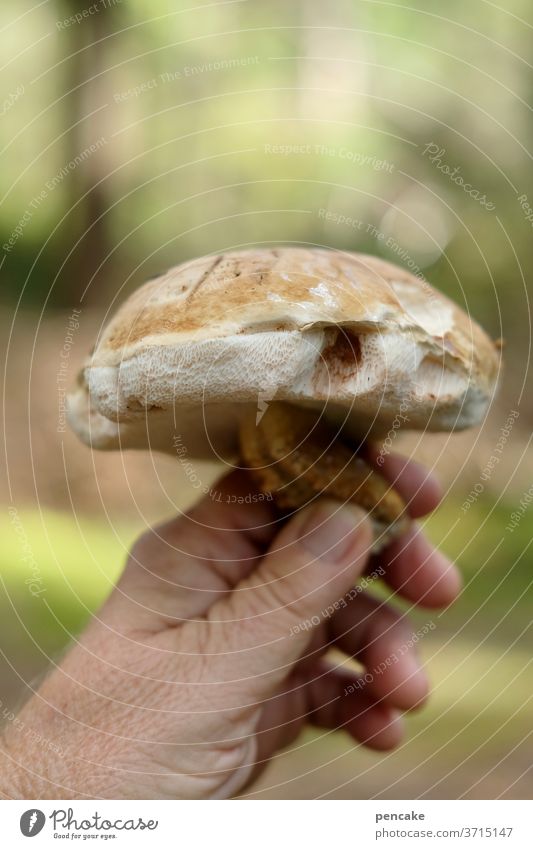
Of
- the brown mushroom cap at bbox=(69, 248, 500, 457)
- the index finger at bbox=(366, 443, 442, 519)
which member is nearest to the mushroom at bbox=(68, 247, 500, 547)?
the brown mushroom cap at bbox=(69, 248, 500, 457)

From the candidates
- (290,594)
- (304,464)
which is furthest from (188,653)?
(304,464)

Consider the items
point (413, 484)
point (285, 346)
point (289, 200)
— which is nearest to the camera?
point (285, 346)

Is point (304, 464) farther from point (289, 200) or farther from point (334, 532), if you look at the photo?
point (289, 200)

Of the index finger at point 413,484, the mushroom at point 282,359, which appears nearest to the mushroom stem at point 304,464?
the mushroom at point 282,359

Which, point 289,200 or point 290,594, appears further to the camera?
point 289,200

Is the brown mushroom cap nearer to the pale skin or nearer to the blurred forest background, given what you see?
the pale skin
